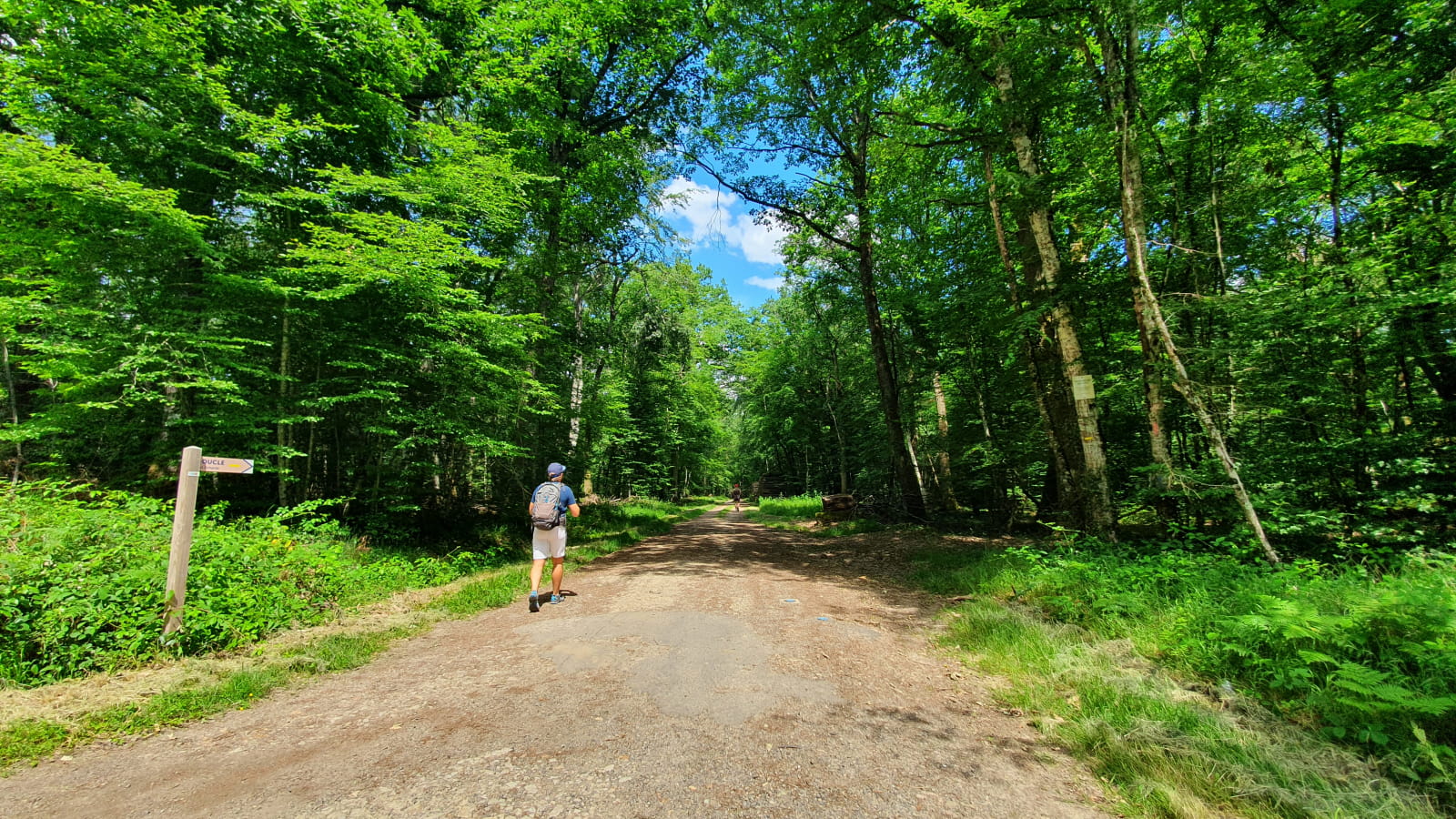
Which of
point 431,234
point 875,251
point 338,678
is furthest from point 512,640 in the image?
point 875,251

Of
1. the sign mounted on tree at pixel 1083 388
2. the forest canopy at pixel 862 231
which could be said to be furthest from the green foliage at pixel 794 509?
the sign mounted on tree at pixel 1083 388

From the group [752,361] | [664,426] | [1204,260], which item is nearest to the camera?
[1204,260]

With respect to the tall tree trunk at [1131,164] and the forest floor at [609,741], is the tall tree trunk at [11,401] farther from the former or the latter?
the tall tree trunk at [1131,164]

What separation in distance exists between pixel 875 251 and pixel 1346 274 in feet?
32.3

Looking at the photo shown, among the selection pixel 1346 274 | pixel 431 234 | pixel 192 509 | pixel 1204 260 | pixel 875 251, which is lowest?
pixel 192 509

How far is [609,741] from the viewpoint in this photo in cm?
291

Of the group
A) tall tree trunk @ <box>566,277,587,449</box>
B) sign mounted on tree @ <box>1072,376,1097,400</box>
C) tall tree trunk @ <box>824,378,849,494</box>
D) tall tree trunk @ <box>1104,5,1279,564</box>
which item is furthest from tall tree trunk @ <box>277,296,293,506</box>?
tall tree trunk @ <box>824,378,849,494</box>

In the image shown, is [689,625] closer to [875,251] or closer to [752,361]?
[875,251]

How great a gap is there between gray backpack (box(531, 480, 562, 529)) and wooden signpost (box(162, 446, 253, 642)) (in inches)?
109

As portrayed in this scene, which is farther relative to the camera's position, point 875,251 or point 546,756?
point 875,251

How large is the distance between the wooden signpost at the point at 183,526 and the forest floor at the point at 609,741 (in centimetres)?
138

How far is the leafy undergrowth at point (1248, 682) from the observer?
2312 millimetres

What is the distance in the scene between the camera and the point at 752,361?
33812 millimetres

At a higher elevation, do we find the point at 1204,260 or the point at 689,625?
the point at 1204,260
